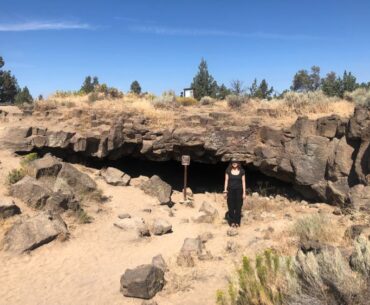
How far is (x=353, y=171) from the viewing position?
10273 millimetres

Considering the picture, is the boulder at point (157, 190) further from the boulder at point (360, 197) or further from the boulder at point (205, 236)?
the boulder at point (360, 197)

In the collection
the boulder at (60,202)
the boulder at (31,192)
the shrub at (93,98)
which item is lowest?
the boulder at (60,202)

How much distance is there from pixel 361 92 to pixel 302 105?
2483 mm

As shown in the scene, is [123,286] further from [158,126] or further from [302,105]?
[302,105]

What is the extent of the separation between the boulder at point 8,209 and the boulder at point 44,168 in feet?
5.78

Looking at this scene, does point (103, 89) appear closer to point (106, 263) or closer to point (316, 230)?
point (106, 263)

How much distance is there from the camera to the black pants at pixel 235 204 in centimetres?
970

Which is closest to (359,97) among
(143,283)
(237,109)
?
(237,109)

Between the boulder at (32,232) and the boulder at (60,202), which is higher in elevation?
the boulder at (60,202)

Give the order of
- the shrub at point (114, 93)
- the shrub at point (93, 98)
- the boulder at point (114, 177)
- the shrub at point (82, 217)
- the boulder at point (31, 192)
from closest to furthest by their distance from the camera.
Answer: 1. the boulder at point (31, 192)
2. the shrub at point (82, 217)
3. the boulder at point (114, 177)
4. the shrub at point (93, 98)
5. the shrub at point (114, 93)

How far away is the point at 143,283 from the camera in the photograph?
616 centimetres

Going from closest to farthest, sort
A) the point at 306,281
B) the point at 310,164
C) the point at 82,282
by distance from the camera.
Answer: the point at 306,281
the point at 82,282
the point at 310,164

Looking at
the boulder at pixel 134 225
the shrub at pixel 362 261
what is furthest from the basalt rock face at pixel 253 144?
the shrub at pixel 362 261

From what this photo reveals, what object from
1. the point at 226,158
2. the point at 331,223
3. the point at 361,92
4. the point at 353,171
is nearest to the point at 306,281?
the point at 331,223
